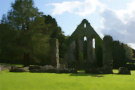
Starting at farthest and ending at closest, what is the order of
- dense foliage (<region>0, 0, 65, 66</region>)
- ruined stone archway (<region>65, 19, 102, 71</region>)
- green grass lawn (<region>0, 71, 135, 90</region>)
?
ruined stone archway (<region>65, 19, 102, 71</region>), dense foliage (<region>0, 0, 65, 66</region>), green grass lawn (<region>0, 71, 135, 90</region>)

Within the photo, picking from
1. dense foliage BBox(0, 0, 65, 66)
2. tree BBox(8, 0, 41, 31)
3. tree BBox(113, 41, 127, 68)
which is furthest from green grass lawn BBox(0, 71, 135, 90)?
tree BBox(113, 41, 127, 68)

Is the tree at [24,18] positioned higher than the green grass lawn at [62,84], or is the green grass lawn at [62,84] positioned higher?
the tree at [24,18]

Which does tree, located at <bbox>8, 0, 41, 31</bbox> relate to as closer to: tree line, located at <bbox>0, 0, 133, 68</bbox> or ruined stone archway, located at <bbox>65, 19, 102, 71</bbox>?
tree line, located at <bbox>0, 0, 133, 68</bbox>

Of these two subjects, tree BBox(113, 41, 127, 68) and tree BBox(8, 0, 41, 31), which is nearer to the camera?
tree BBox(8, 0, 41, 31)

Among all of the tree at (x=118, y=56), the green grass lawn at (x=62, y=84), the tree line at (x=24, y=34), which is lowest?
the green grass lawn at (x=62, y=84)

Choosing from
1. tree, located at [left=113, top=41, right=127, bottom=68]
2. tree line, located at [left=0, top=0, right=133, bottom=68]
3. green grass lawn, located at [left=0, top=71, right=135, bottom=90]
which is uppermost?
tree line, located at [left=0, top=0, right=133, bottom=68]

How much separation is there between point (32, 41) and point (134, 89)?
1781cm

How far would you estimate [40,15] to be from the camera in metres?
27.5

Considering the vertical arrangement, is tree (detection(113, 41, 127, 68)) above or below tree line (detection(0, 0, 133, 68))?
below

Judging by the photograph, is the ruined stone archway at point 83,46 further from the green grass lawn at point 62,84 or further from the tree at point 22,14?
the green grass lawn at point 62,84

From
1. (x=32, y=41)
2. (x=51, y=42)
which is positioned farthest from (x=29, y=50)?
(x=51, y=42)

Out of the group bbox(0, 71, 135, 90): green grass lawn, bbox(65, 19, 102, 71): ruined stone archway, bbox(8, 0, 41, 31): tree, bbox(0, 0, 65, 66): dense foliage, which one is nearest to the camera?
bbox(0, 71, 135, 90): green grass lawn

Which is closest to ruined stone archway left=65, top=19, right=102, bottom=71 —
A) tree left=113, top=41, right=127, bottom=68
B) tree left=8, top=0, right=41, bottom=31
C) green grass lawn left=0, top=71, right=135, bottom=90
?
tree left=113, top=41, right=127, bottom=68

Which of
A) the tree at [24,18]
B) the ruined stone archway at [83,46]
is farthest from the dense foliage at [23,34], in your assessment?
the ruined stone archway at [83,46]
